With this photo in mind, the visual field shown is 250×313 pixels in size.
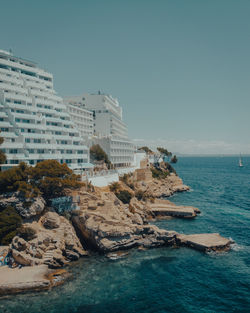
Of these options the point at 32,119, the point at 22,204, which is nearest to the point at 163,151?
the point at 32,119

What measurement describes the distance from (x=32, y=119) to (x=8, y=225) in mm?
33171

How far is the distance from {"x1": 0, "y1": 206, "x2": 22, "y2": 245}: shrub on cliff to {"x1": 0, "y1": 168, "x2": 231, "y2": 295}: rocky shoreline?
1.55 m

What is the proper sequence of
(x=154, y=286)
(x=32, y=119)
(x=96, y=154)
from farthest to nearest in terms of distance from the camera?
(x=96, y=154) → (x=32, y=119) → (x=154, y=286)

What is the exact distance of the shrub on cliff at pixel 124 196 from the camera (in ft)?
232

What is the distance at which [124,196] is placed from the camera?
71.2 m

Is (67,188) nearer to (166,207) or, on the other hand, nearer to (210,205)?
(166,207)

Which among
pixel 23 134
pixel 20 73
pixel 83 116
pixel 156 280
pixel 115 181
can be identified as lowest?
pixel 156 280

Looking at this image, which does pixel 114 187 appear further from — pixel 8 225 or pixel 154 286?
pixel 154 286

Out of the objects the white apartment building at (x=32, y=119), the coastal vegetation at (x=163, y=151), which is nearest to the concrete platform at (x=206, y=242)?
the white apartment building at (x=32, y=119)

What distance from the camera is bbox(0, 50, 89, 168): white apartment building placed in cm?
6519

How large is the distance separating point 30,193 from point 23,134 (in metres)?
20.5

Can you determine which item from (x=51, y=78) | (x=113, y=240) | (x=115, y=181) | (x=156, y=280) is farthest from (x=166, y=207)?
(x=51, y=78)

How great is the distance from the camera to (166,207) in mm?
79438

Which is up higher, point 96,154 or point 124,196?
point 96,154
